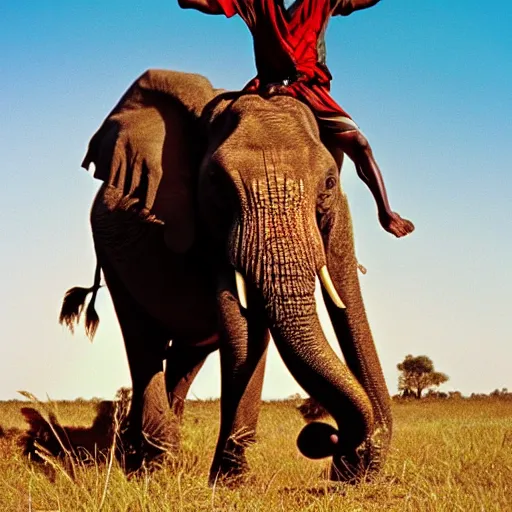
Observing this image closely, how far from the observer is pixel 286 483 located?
7.71 m

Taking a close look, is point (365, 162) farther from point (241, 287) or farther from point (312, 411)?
point (312, 411)

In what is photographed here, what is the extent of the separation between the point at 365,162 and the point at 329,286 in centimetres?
124

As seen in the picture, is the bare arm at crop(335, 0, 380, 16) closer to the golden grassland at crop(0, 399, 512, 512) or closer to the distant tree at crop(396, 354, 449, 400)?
the golden grassland at crop(0, 399, 512, 512)

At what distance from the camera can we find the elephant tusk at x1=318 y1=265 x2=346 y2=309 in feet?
25.1

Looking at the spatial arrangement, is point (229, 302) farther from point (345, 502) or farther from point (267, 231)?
point (345, 502)

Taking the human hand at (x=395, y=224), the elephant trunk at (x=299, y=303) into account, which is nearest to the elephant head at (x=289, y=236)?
the elephant trunk at (x=299, y=303)

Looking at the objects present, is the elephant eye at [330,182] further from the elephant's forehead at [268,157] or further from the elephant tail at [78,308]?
the elephant tail at [78,308]

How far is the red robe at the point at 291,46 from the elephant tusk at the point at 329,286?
1.44 m

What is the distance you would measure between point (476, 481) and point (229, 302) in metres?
2.32

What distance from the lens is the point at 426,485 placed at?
6.34 metres

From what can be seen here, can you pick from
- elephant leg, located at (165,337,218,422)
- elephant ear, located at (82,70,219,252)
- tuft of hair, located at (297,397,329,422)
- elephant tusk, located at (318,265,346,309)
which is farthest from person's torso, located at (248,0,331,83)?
tuft of hair, located at (297,397,329,422)

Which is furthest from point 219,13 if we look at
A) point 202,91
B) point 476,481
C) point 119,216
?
point 476,481

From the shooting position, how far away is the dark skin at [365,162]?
8320 mm

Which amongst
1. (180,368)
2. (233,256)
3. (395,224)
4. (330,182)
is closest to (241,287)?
(233,256)
